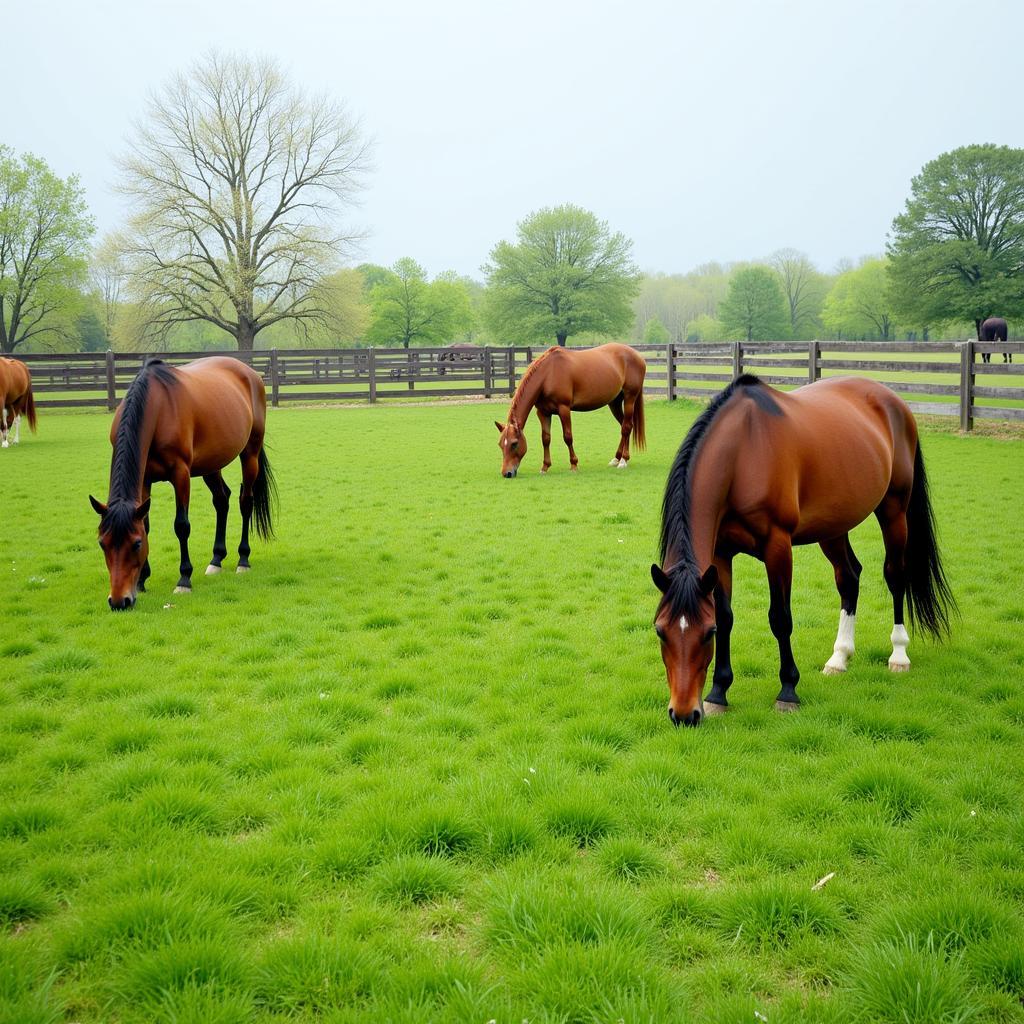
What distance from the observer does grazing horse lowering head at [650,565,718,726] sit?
152 inches

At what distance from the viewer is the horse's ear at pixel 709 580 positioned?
12.6ft

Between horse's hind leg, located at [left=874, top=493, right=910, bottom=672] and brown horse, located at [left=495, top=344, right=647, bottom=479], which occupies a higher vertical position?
brown horse, located at [left=495, top=344, right=647, bottom=479]

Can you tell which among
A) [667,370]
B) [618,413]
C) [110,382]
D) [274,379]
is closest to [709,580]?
[618,413]

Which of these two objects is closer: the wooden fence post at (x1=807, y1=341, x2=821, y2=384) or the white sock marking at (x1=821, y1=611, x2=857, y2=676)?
the white sock marking at (x1=821, y1=611, x2=857, y2=676)

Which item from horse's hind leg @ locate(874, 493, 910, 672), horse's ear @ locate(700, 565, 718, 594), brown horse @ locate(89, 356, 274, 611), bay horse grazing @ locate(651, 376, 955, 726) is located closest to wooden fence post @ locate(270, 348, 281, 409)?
brown horse @ locate(89, 356, 274, 611)

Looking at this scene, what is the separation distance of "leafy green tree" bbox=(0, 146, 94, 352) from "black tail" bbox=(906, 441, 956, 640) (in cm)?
4014

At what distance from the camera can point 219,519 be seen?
7.87m

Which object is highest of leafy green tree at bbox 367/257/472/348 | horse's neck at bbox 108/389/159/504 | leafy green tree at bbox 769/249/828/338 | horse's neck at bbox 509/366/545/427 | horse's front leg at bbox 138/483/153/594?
leafy green tree at bbox 769/249/828/338

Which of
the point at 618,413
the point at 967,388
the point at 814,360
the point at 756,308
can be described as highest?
the point at 756,308

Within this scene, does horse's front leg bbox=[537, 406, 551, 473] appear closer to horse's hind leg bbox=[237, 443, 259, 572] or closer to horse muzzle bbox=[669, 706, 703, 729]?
horse's hind leg bbox=[237, 443, 259, 572]

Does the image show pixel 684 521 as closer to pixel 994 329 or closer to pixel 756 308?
pixel 994 329

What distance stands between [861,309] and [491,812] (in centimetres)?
7319

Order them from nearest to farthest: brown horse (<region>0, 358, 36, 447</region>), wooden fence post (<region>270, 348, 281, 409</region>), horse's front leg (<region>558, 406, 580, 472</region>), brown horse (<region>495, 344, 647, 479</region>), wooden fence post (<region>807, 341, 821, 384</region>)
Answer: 1. brown horse (<region>495, 344, 647, 479</region>)
2. horse's front leg (<region>558, 406, 580, 472</region>)
3. brown horse (<region>0, 358, 36, 447</region>)
4. wooden fence post (<region>807, 341, 821, 384</region>)
5. wooden fence post (<region>270, 348, 281, 409</region>)

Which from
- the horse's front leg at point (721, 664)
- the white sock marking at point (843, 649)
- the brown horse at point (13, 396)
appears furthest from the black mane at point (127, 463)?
the brown horse at point (13, 396)
